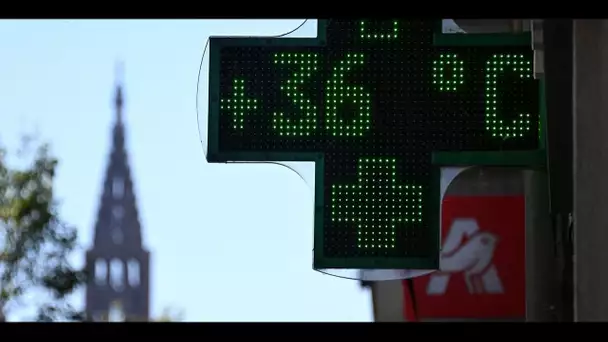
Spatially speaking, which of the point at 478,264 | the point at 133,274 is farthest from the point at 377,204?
→ the point at 133,274

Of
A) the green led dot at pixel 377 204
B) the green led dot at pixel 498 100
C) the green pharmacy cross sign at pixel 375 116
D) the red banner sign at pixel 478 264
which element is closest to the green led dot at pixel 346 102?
the green pharmacy cross sign at pixel 375 116

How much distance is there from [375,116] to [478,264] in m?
10.2

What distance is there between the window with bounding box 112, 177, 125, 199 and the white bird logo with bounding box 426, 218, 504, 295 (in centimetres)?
14718

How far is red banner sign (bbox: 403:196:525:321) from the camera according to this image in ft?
57.3

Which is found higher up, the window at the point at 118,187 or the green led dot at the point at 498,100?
the window at the point at 118,187

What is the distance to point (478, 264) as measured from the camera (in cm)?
1784

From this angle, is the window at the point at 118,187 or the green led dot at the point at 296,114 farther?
the window at the point at 118,187

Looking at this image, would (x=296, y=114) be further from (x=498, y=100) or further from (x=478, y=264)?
(x=478, y=264)

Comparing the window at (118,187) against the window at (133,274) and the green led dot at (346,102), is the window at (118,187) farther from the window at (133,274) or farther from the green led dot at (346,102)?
the green led dot at (346,102)

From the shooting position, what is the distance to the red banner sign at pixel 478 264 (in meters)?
17.5

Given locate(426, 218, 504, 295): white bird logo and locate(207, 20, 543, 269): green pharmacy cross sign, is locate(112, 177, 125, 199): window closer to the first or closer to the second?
locate(426, 218, 504, 295): white bird logo
